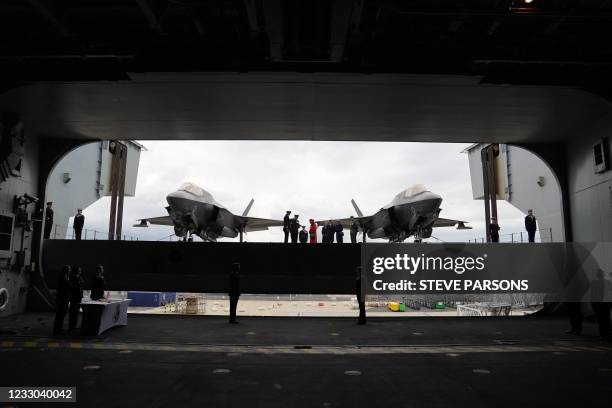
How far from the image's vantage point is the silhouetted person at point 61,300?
32.8ft

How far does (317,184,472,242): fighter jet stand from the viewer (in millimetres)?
19191

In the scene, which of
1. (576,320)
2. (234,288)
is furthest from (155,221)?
(576,320)

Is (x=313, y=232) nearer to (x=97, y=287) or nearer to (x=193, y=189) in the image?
(x=193, y=189)

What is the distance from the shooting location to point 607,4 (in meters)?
8.46

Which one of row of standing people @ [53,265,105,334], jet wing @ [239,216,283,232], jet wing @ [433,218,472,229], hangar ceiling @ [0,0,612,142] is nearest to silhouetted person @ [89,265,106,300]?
row of standing people @ [53,265,105,334]

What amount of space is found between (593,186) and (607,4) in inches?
342

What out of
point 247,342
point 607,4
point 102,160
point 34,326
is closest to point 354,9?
point 607,4

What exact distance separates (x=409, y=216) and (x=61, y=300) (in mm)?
15799

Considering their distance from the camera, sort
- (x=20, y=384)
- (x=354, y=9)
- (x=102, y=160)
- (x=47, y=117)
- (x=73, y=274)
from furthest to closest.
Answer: (x=102, y=160)
(x=47, y=117)
(x=73, y=274)
(x=354, y=9)
(x=20, y=384)

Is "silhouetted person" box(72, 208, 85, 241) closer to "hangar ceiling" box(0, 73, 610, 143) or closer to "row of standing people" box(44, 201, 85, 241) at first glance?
"row of standing people" box(44, 201, 85, 241)

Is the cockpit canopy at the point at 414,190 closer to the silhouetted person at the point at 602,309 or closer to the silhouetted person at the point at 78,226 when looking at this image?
the silhouetted person at the point at 602,309

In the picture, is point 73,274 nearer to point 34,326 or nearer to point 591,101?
point 34,326

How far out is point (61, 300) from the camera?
10164 mm

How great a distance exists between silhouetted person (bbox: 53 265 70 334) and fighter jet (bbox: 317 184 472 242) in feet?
49.3
